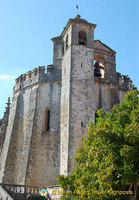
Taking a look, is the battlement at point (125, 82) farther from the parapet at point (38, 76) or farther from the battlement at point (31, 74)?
the battlement at point (31, 74)

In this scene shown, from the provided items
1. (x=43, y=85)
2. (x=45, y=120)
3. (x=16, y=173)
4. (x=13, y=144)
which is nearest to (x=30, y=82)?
(x=43, y=85)

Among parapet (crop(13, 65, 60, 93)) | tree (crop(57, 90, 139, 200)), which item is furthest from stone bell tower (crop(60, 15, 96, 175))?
tree (crop(57, 90, 139, 200))

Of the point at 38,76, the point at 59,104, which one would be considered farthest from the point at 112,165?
the point at 38,76

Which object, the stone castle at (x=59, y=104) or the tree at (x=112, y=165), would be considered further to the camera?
the stone castle at (x=59, y=104)

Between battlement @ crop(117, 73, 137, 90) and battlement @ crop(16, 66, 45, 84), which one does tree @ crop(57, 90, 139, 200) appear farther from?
battlement @ crop(16, 66, 45, 84)

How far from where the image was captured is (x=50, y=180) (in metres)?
16.8

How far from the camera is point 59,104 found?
18719 mm

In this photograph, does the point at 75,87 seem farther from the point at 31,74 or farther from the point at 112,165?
the point at 112,165

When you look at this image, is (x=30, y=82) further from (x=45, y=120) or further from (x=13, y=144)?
(x=13, y=144)

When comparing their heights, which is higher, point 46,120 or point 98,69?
point 98,69

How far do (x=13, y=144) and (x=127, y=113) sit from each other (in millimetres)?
9855

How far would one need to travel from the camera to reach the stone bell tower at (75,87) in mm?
16156

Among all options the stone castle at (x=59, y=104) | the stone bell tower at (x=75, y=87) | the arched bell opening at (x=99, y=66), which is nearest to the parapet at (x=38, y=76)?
the stone castle at (x=59, y=104)

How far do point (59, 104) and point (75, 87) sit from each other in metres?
1.73
